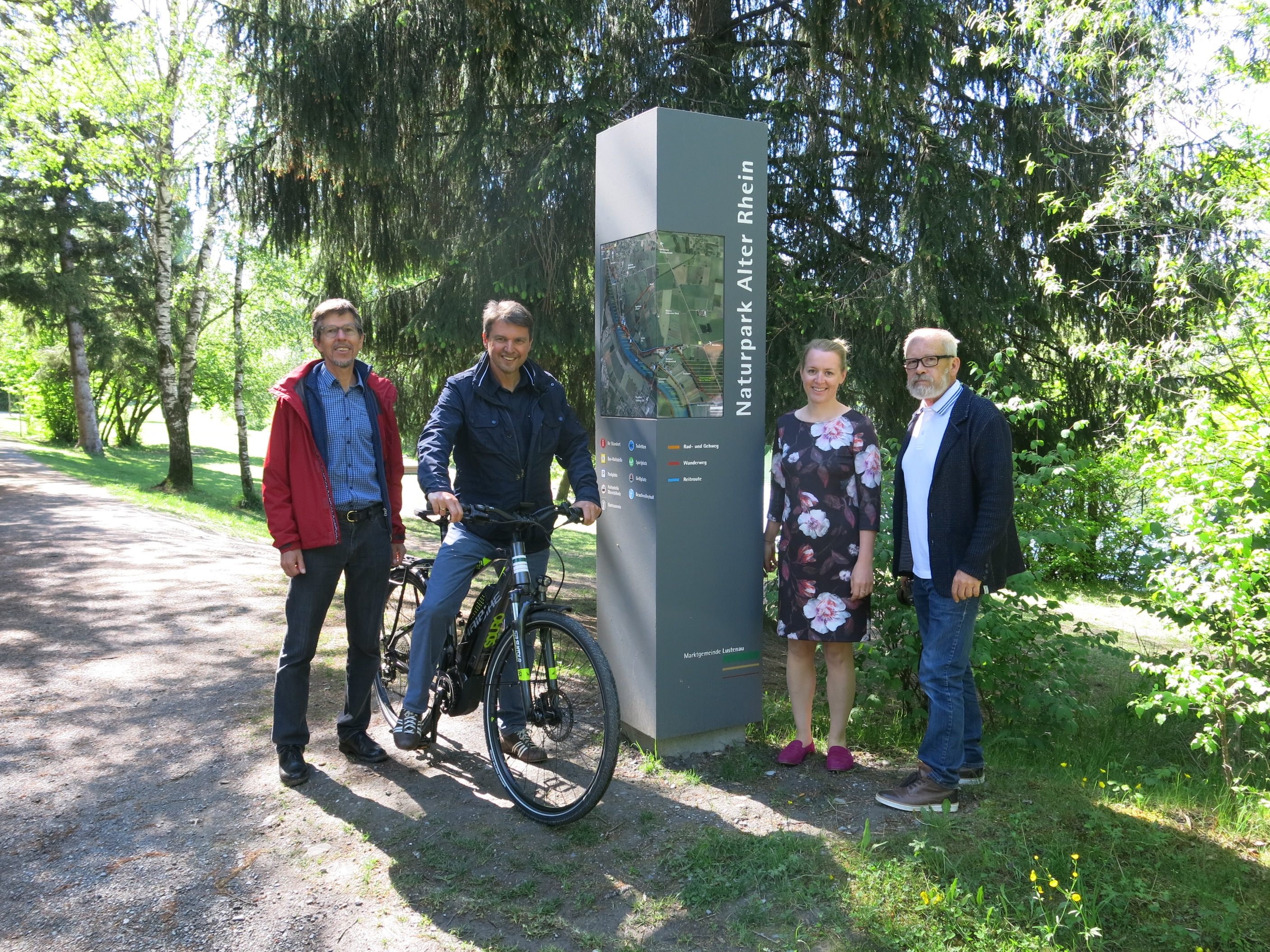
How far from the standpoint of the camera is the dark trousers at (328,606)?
4.00 metres

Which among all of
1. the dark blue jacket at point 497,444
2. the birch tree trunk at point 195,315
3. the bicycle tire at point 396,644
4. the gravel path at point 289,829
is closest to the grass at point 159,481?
the birch tree trunk at point 195,315

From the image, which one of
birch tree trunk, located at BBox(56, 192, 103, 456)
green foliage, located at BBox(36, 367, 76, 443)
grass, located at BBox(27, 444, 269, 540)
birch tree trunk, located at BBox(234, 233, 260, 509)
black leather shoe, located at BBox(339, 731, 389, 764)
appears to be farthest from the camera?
green foliage, located at BBox(36, 367, 76, 443)

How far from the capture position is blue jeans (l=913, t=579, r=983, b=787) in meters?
3.78

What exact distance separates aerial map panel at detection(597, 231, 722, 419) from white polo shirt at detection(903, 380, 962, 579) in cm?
97

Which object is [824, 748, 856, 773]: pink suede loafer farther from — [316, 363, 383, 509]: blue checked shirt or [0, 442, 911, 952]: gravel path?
[316, 363, 383, 509]: blue checked shirt

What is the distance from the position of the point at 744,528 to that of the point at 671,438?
63 centimetres

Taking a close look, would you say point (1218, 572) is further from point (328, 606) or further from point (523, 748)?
point (328, 606)

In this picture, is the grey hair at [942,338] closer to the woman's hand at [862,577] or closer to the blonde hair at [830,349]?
the blonde hair at [830,349]

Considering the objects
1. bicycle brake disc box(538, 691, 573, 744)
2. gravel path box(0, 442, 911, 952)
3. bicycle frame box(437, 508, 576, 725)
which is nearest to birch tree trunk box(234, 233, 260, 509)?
gravel path box(0, 442, 911, 952)

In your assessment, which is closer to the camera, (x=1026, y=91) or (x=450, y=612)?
(x=450, y=612)

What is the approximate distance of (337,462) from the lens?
4.05 meters

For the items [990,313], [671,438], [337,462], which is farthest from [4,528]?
[990,313]

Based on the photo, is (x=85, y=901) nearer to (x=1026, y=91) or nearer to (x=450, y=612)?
(x=450, y=612)

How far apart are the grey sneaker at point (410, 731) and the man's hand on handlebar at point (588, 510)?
121cm
